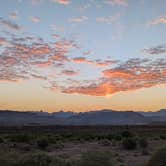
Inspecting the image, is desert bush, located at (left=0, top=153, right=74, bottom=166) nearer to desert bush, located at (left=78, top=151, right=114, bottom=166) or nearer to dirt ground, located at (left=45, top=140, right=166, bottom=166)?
desert bush, located at (left=78, top=151, right=114, bottom=166)

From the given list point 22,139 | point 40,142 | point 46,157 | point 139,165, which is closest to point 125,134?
point 22,139

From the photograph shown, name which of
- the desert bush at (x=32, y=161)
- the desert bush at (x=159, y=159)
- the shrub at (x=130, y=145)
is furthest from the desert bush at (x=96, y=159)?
the shrub at (x=130, y=145)

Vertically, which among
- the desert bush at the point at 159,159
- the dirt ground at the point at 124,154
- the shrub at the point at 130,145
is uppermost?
the desert bush at the point at 159,159

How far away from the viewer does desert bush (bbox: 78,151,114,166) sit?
18469mm

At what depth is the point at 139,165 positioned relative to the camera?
88.0 feet

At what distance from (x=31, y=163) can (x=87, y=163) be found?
3.58 meters

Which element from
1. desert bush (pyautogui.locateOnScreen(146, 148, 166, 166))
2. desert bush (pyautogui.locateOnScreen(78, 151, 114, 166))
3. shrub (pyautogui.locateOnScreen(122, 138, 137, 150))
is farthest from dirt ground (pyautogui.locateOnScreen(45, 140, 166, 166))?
desert bush (pyautogui.locateOnScreen(78, 151, 114, 166))

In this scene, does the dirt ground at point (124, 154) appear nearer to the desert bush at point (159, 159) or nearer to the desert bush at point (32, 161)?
the desert bush at point (159, 159)

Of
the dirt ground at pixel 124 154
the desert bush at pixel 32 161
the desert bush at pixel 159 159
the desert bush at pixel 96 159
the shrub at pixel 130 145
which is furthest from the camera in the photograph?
the shrub at pixel 130 145

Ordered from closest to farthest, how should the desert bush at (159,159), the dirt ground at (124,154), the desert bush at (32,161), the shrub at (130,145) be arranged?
1. the desert bush at (159,159)
2. the desert bush at (32,161)
3. the dirt ground at (124,154)
4. the shrub at (130,145)

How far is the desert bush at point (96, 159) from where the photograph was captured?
18.5 metres

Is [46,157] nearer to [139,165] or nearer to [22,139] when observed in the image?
[139,165]

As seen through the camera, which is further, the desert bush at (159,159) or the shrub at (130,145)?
the shrub at (130,145)

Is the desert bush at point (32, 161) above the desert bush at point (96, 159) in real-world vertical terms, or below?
below
